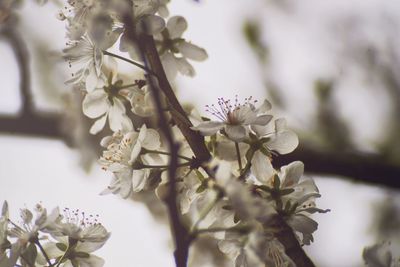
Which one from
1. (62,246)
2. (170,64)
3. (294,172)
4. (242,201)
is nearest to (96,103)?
(170,64)

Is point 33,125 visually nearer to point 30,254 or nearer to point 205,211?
point 30,254

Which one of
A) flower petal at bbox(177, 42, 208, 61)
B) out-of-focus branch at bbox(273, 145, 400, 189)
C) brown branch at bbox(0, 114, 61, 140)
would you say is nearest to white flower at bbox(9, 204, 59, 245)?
flower petal at bbox(177, 42, 208, 61)

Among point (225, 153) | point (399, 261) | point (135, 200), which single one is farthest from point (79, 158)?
point (399, 261)

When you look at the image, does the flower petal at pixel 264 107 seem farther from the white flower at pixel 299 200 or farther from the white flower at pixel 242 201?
the white flower at pixel 242 201

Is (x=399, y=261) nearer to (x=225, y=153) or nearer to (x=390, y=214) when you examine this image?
(x=225, y=153)

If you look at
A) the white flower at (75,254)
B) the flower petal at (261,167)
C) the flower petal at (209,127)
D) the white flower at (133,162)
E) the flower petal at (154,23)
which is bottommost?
the white flower at (75,254)

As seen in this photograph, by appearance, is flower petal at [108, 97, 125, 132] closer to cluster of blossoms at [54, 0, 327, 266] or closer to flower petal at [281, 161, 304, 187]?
cluster of blossoms at [54, 0, 327, 266]

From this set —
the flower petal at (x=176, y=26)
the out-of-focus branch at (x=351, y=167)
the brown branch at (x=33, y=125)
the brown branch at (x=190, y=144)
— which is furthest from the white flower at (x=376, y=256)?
the brown branch at (x=33, y=125)
